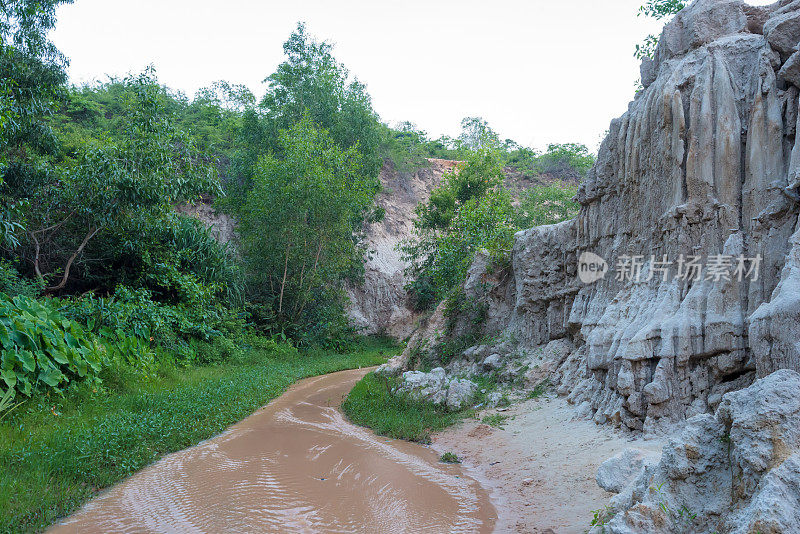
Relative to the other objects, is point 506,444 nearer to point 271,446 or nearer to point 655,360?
point 655,360

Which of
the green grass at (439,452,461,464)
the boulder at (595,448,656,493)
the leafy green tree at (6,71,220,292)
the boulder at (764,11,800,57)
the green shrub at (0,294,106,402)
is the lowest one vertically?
the green grass at (439,452,461,464)

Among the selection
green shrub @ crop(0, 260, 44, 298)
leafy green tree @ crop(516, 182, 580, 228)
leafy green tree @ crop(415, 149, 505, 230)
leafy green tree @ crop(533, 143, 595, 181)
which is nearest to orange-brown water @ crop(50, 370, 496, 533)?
green shrub @ crop(0, 260, 44, 298)

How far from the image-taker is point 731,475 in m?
3.92

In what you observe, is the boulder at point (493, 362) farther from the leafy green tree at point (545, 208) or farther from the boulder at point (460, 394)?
the leafy green tree at point (545, 208)

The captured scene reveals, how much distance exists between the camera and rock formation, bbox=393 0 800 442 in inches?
253

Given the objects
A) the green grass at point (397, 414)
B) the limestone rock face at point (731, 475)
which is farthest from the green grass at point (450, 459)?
the limestone rock face at point (731, 475)

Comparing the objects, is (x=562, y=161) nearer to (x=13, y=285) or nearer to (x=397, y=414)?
(x=397, y=414)

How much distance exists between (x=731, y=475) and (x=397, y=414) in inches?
278

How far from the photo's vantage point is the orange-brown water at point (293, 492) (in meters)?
5.43

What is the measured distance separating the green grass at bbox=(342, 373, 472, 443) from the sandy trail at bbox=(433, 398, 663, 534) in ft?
1.12

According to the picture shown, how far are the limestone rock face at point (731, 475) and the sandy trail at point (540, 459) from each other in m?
1.23

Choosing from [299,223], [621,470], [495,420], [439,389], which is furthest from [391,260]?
[621,470]

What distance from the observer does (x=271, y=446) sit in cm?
876

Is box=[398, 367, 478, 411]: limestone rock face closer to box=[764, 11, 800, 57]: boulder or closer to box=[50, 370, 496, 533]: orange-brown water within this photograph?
box=[50, 370, 496, 533]: orange-brown water
